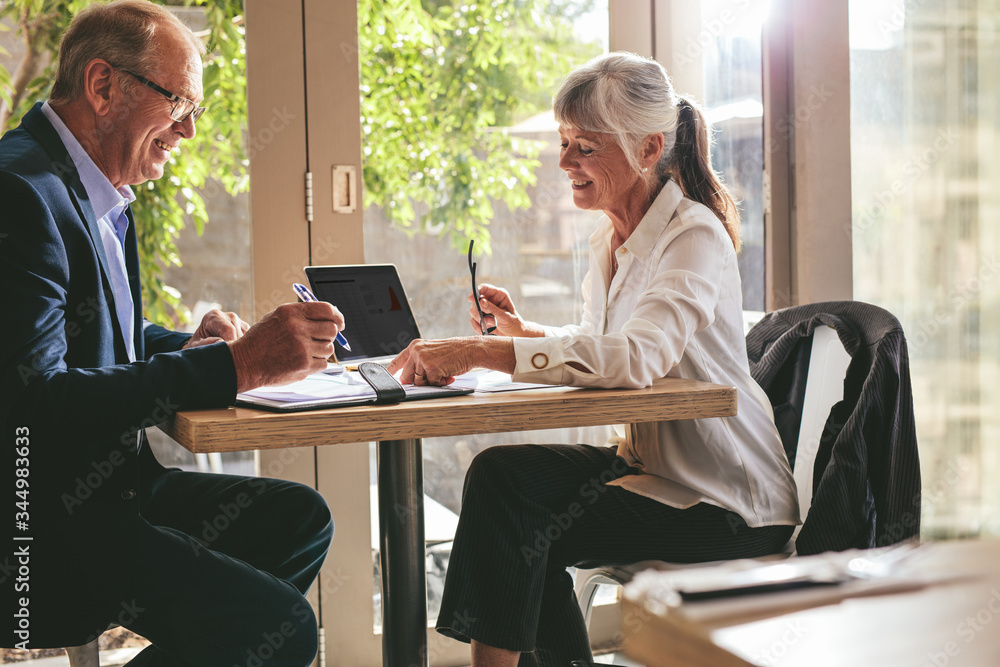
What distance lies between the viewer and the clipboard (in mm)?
1212

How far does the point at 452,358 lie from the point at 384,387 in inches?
6.8

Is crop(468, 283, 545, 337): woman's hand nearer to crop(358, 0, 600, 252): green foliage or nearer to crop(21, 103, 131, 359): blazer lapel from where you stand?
crop(358, 0, 600, 252): green foliage

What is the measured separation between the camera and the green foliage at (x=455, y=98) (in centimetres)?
232

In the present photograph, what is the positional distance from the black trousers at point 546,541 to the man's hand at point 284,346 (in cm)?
43

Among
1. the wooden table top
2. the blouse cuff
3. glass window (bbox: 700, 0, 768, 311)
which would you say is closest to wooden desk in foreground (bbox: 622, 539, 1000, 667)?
the wooden table top

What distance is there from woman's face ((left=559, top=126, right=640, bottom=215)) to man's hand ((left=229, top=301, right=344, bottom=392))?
0.73 meters

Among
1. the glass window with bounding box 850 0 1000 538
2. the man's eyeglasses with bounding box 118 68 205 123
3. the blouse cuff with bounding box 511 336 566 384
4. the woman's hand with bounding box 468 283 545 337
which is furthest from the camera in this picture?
the glass window with bounding box 850 0 1000 538

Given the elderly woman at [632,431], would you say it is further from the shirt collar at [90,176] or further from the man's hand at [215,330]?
the shirt collar at [90,176]

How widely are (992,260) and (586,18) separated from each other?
4.76 feet

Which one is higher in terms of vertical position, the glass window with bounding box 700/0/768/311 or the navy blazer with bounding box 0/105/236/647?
A: the glass window with bounding box 700/0/768/311

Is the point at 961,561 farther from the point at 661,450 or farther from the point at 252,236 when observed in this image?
the point at 252,236

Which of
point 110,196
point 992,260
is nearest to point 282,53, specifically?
point 110,196

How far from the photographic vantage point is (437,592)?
8.09 feet

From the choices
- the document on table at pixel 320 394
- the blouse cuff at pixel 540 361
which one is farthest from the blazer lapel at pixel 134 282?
the blouse cuff at pixel 540 361
